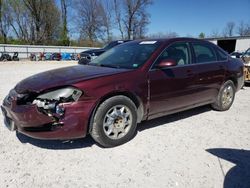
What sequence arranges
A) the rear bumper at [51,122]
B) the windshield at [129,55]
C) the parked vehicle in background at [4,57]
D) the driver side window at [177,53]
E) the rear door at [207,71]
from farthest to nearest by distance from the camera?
the parked vehicle in background at [4,57]
the rear door at [207,71]
the driver side window at [177,53]
the windshield at [129,55]
the rear bumper at [51,122]

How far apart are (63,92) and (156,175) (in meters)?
1.53

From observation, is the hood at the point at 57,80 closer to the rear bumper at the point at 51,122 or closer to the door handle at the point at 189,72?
the rear bumper at the point at 51,122

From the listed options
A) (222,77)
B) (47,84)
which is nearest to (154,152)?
→ (47,84)

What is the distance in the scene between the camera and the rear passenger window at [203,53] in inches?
186

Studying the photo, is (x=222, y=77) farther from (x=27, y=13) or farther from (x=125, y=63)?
(x=27, y=13)

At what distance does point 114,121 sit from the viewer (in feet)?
11.5

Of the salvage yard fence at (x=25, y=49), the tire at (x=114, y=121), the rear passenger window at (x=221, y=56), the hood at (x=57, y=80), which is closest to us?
the hood at (x=57, y=80)

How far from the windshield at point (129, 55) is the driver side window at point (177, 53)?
0.67 feet

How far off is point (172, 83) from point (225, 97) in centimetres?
192

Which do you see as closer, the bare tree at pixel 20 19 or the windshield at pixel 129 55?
the windshield at pixel 129 55

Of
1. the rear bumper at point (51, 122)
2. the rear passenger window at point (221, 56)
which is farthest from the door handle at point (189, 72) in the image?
the rear bumper at point (51, 122)

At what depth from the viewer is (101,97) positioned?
330 centimetres

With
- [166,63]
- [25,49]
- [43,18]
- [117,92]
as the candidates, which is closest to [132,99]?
[117,92]

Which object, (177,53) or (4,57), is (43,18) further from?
(177,53)
